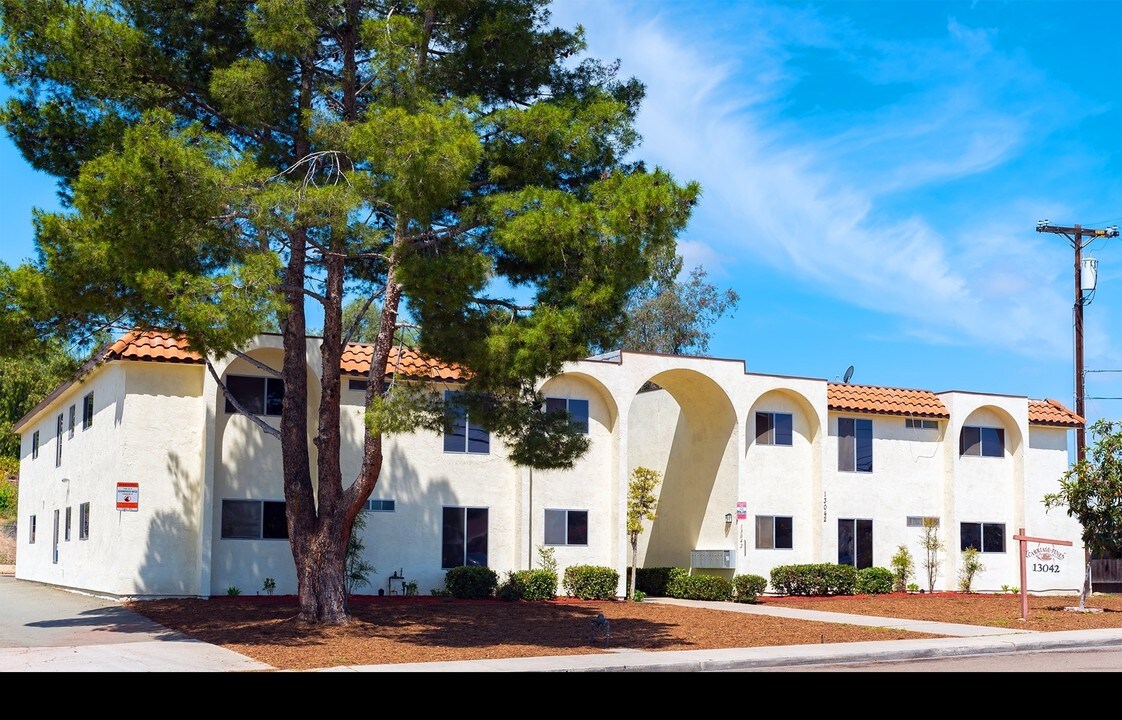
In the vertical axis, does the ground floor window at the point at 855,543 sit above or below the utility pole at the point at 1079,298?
below

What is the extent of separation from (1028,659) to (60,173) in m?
17.0

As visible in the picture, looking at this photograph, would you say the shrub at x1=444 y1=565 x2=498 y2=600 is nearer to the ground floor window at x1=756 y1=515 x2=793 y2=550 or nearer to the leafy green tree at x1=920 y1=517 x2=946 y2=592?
the ground floor window at x1=756 y1=515 x2=793 y2=550

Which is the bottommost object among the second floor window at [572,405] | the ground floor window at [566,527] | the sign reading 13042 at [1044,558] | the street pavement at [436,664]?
the street pavement at [436,664]

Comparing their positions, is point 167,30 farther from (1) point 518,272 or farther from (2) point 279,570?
(2) point 279,570

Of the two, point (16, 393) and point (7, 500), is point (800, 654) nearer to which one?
point (7, 500)

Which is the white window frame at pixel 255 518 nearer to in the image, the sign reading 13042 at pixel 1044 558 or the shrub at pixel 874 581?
the shrub at pixel 874 581

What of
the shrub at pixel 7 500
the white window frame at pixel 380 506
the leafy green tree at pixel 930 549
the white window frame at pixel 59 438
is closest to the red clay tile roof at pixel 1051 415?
the leafy green tree at pixel 930 549

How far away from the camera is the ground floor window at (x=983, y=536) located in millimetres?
33156

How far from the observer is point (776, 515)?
3117 centimetres

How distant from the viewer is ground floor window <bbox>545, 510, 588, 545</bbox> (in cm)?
2847

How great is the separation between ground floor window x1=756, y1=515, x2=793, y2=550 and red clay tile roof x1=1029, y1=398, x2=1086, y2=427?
8.90 metres

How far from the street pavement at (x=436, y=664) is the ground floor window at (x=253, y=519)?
3330mm

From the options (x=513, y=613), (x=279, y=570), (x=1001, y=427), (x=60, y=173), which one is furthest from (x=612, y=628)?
(x=1001, y=427)

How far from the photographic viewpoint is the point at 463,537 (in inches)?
1083
